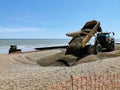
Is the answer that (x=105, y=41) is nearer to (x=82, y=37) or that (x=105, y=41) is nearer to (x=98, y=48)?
(x=98, y=48)

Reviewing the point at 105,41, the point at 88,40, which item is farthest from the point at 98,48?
the point at 105,41

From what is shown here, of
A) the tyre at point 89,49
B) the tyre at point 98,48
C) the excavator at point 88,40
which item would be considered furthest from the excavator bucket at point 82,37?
the tyre at point 98,48

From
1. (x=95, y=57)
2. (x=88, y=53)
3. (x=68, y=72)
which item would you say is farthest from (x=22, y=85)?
(x=88, y=53)

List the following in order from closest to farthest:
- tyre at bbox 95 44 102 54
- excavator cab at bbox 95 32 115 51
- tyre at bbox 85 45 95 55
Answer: tyre at bbox 85 45 95 55 → tyre at bbox 95 44 102 54 → excavator cab at bbox 95 32 115 51

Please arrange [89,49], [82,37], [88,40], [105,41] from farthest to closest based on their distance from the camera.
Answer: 1. [105,41]
2. [82,37]
3. [88,40]
4. [89,49]

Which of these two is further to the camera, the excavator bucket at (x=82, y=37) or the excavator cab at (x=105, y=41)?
the excavator cab at (x=105, y=41)

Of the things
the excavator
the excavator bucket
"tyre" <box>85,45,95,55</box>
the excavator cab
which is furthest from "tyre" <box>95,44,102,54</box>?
the excavator cab

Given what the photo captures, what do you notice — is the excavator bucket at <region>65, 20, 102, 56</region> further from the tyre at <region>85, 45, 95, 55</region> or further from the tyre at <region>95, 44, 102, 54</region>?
the tyre at <region>95, 44, 102, 54</region>

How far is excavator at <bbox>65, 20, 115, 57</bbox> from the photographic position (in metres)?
19.0

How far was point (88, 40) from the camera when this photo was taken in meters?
19.2

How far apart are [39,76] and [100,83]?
309 cm

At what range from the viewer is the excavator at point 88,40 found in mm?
19016

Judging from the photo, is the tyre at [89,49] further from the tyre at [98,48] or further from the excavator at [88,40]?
the tyre at [98,48]

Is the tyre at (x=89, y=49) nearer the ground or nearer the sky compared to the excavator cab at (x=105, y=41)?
nearer the ground
